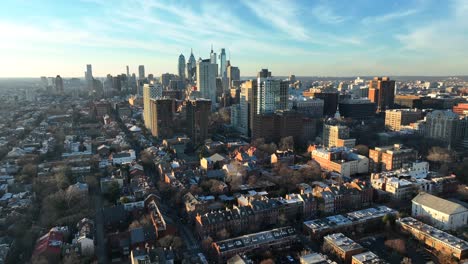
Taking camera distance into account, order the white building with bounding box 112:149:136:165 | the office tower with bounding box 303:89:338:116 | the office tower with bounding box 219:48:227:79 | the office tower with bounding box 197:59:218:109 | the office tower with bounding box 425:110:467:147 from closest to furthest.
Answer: the white building with bounding box 112:149:136:165, the office tower with bounding box 425:110:467:147, the office tower with bounding box 303:89:338:116, the office tower with bounding box 197:59:218:109, the office tower with bounding box 219:48:227:79

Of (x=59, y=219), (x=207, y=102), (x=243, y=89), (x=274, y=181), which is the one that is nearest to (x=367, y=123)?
(x=243, y=89)

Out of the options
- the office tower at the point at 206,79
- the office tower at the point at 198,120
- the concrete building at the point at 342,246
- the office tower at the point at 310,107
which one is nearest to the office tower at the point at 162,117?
the office tower at the point at 198,120

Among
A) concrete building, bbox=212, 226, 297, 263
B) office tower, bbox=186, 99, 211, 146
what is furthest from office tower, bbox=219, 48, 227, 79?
concrete building, bbox=212, 226, 297, 263

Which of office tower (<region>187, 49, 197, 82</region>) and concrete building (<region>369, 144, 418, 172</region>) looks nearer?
concrete building (<region>369, 144, 418, 172</region>)

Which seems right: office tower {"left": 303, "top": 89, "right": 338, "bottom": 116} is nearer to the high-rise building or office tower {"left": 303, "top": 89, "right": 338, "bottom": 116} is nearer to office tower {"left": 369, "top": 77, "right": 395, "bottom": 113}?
office tower {"left": 369, "top": 77, "right": 395, "bottom": 113}

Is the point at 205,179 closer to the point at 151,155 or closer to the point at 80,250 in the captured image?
the point at 151,155

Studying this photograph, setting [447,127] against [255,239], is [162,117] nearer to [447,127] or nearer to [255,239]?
[255,239]
